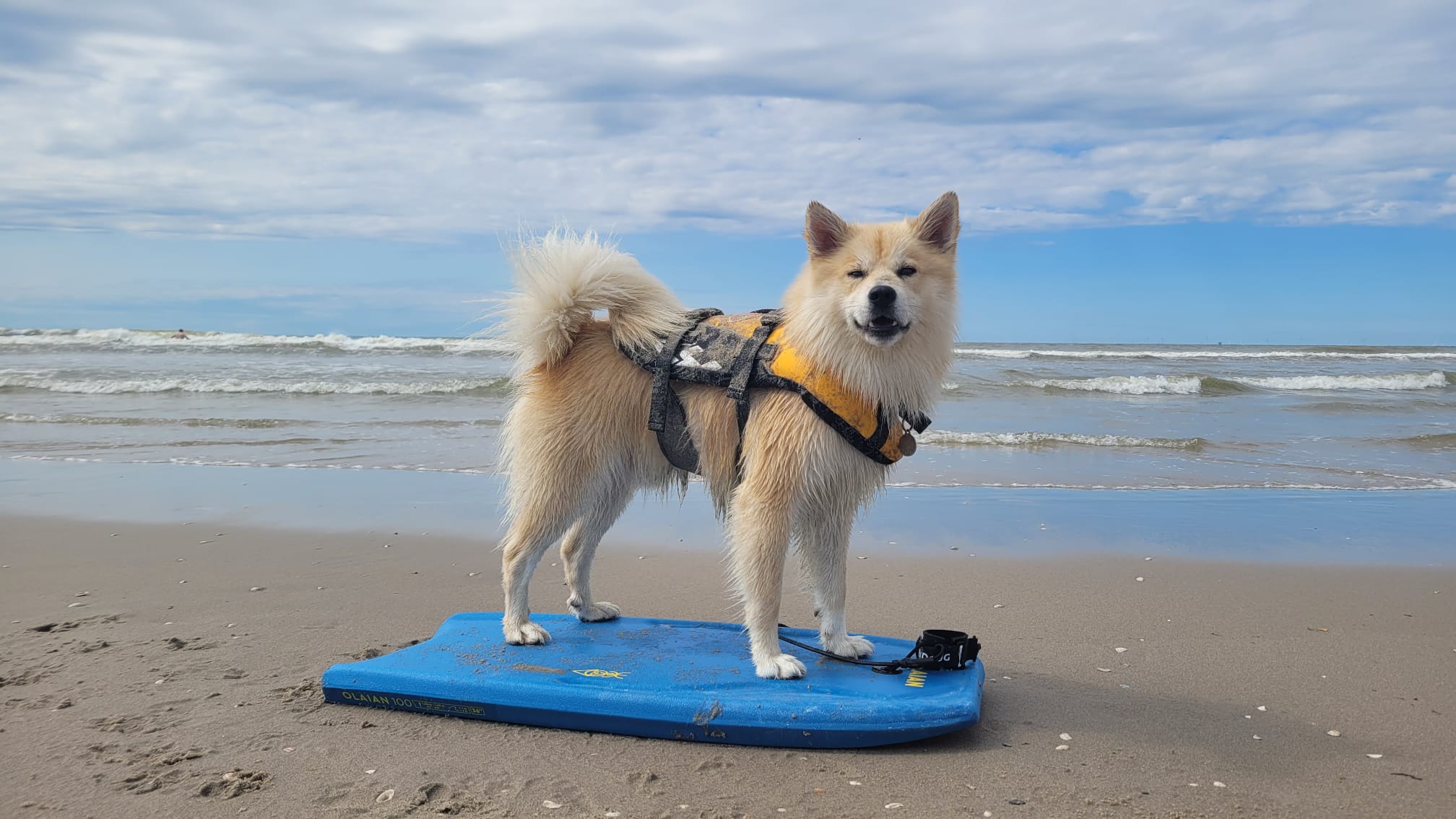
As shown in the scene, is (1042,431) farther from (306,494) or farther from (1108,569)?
(306,494)

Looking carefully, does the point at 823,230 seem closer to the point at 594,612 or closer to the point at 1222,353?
the point at 594,612

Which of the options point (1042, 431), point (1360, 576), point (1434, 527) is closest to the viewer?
point (1360, 576)

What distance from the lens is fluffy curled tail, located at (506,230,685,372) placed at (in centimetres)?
422

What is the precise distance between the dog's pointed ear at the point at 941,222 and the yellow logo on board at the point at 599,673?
6.70 ft

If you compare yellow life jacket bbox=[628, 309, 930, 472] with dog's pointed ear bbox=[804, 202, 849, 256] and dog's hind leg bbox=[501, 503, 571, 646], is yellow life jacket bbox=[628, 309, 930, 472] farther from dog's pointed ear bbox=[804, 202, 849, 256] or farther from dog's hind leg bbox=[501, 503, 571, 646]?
dog's hind leg bbox=[501, 503, 571, 646]

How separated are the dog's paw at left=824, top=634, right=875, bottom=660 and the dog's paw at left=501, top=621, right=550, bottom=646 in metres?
1.23

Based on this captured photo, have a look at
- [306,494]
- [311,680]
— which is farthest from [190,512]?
[311,680]

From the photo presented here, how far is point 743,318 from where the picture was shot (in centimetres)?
419

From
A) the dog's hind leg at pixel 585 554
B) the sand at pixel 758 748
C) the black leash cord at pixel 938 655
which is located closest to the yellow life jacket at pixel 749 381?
the dog's hind leg at pixel 585 554

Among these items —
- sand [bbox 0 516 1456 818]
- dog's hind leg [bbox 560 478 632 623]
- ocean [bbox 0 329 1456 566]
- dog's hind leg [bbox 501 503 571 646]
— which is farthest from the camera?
ocean [bbox 0 329 1456 566]

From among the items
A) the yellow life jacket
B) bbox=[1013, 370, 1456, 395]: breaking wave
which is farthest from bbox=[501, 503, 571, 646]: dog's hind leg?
bbox=[1013, 370, 1456, 395]: breaking wave

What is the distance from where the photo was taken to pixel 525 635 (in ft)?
13.7

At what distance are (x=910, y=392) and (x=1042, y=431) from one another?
913 centimetres

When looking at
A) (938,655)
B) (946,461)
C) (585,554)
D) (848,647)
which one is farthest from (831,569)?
(946,461)
